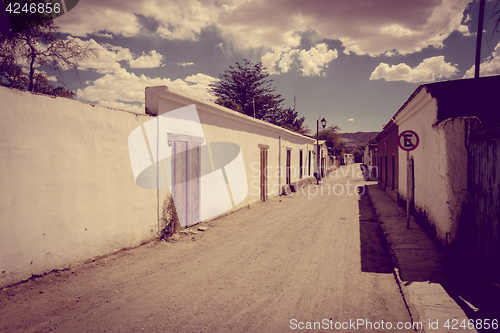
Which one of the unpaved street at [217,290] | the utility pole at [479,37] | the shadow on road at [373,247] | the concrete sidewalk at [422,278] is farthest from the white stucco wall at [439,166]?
the utility pole at [479,37]

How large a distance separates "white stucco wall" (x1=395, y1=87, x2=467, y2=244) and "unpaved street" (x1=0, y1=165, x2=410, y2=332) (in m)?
1.28

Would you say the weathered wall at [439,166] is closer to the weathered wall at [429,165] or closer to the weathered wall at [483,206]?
the weathered wall at [429,165]

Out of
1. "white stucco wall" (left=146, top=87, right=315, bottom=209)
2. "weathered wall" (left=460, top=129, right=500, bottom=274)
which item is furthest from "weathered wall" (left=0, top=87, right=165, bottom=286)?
"weathered wall" (left=460, top=129, right=500, bottom=274)

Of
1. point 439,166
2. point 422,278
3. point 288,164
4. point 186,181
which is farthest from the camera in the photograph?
point 288,164

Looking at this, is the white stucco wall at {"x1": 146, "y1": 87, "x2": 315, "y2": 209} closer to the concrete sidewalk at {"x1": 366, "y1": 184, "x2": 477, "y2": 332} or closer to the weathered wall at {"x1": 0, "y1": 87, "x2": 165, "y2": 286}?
the weathered wall at {"x1": 0, "y1": 87, "x2": 165, "y2": 286}

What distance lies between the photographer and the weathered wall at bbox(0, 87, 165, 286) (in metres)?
3.67

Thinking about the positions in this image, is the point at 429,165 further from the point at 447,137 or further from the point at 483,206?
the point at 483,206

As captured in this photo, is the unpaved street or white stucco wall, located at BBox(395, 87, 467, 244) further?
white stucco wall, located at BBox(395, 87, 467, 244)

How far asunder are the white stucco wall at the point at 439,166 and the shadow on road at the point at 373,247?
108 cm

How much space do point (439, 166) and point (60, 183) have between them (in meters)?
6.41

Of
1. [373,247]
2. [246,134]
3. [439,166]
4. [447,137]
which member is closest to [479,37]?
[439,166]

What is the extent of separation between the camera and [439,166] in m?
5.42

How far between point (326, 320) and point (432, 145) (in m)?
4.68

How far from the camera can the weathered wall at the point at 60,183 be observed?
367 cm
